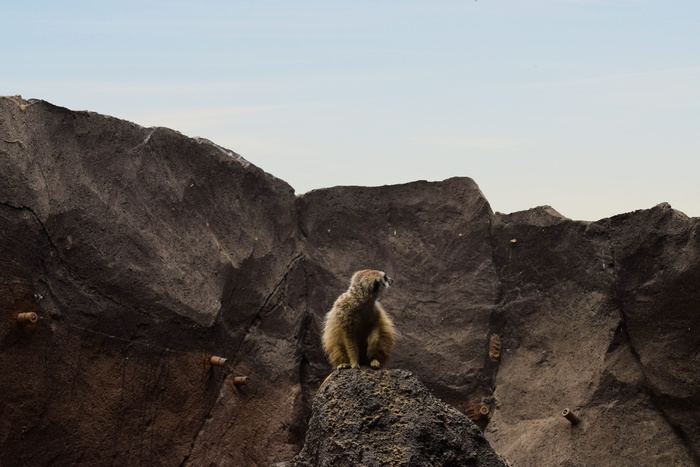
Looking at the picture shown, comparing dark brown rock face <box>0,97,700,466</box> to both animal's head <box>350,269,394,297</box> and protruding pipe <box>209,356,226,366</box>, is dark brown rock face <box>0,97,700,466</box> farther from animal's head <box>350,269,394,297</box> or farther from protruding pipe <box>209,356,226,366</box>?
animal's head <box>350,269,394,297</box>

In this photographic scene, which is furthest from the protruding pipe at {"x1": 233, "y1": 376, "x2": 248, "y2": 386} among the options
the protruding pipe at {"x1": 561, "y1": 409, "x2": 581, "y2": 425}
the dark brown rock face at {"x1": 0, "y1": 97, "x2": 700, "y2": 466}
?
the protruding pipe at {"x1": 561, "y1": 409, "x2": 581, "y2": 425}

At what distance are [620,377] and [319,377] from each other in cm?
317

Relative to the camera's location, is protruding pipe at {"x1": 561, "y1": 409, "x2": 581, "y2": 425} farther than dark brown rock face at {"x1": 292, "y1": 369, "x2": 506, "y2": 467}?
Yes

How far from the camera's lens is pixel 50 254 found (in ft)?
23.9

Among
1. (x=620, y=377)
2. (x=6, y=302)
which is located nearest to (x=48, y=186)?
(x=6, y=302)

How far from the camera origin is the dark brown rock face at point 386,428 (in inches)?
209

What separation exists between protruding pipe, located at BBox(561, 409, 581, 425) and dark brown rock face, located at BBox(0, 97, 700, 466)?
0.30 feet

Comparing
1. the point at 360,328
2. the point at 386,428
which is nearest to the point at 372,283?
the point at 360,328

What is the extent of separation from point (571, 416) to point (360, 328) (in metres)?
2.84

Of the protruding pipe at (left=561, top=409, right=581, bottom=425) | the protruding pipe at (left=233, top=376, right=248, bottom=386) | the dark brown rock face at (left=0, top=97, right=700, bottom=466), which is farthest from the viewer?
the protruding pipe at (left=233, top=376, right=248, bottom=386)

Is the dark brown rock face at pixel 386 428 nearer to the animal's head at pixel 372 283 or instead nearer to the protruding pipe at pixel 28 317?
the animal's head at pixel 372 283

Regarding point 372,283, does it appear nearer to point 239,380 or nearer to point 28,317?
point 239,380

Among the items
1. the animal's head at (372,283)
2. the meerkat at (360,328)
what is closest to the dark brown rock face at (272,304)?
the meerkat at (360,328)

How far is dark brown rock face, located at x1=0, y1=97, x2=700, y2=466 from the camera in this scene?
728cm
